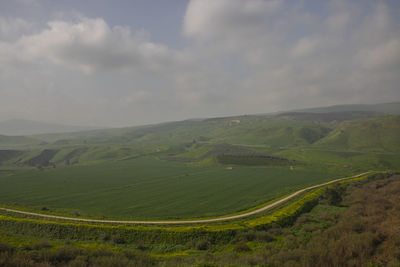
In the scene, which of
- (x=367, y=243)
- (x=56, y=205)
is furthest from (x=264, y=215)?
(x=56, y=205)

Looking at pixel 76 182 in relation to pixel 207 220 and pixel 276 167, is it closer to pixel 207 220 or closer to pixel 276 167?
pixel 207 220

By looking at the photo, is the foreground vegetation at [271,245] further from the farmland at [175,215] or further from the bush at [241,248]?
the farmland at [175,215]

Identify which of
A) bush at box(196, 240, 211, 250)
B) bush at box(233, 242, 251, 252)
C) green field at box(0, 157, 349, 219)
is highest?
bush at box(233, 242, 251, 252)

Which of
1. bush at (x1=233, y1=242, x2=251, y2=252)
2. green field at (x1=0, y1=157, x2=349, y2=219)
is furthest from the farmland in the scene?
green field at (x1=0, y1=157, x2=349, y2=219)

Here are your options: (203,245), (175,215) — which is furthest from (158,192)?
(203,245)

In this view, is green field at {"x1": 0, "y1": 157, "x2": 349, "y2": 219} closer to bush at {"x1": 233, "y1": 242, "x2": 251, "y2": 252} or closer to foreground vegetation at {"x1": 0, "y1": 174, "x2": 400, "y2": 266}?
foreground vegetation at {"x1": 0, "y1": 174, "x2": 400, "y2": 266}

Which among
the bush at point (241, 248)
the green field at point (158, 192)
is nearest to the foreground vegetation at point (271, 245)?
the bush at point (241, 248)
